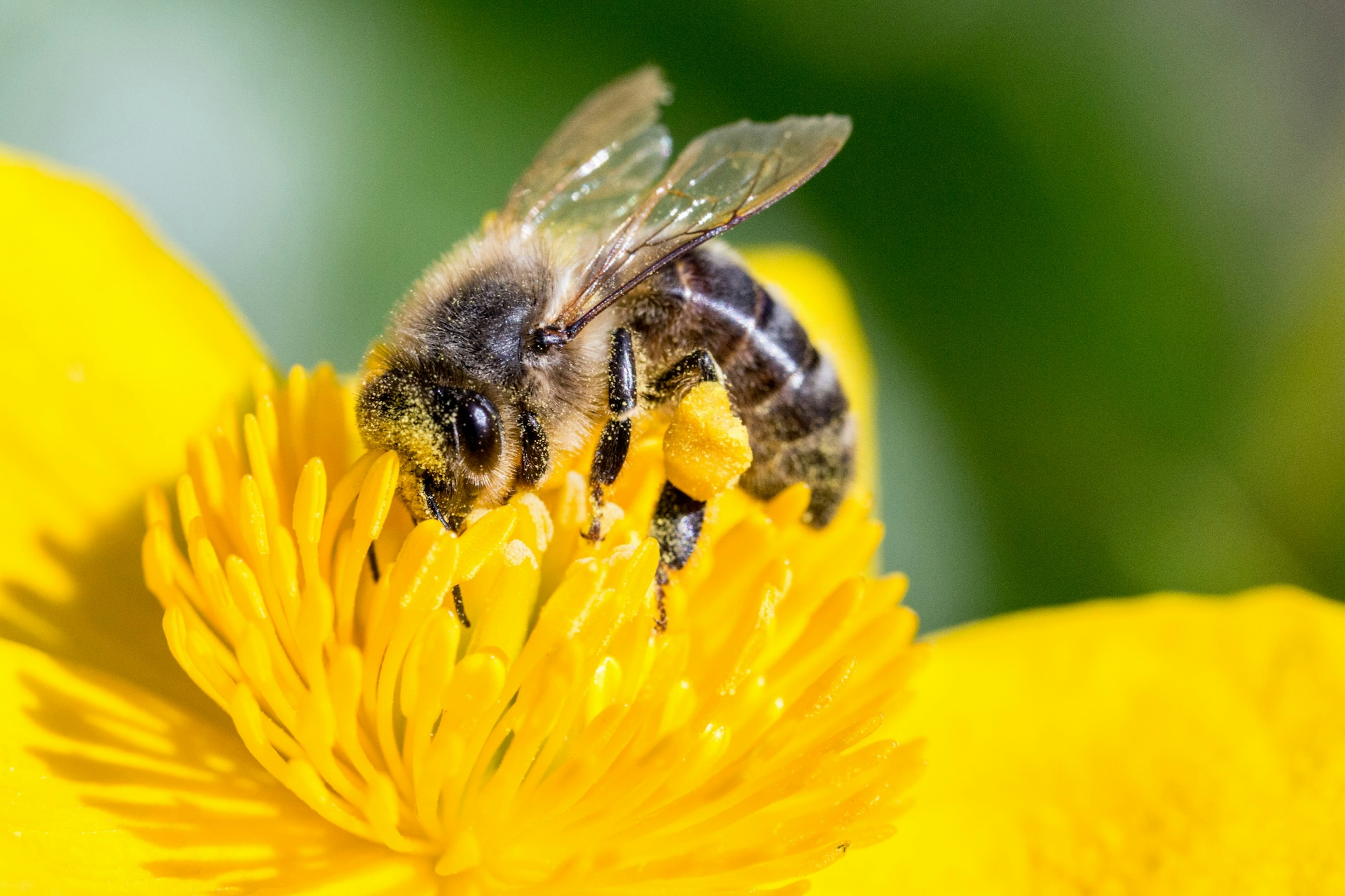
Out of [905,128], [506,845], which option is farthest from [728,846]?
[905,128]

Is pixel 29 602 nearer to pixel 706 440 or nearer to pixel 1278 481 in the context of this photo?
pixel 706 440

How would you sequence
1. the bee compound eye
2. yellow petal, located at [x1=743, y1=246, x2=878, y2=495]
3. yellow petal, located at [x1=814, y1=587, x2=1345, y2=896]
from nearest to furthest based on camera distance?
the bee compound eye → yellow petal, located at [x1=814, y1=587, x2=1345, y2=896] → yellow petal, located at [x1=743, y1=246, x2=878, y2=495]

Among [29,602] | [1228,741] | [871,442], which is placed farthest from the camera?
[871,442]

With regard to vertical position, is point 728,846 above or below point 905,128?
below

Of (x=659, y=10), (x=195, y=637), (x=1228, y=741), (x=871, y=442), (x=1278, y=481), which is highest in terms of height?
(x=659, y=10)

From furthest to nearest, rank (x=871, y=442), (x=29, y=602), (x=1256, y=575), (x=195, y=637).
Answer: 1. (x=1256, y=575)
2. (x=871, y=442)
3. (x=29, y=602)
4. (x=195, y=637)

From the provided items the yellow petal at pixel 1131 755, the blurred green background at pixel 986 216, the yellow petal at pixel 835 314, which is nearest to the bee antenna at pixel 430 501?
the yellow petal at pixel 1131 755

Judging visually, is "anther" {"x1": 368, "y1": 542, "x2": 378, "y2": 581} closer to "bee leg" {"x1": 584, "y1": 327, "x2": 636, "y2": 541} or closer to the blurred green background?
"bee leg" {"x1": 584, "y1": 327, "x2": 636, "y2": 541}

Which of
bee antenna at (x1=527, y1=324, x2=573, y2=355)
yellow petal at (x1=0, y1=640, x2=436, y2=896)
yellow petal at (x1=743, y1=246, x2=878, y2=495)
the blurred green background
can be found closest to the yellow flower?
yellow petal at (x1=0, y1=640, x2=436, y2=896)
